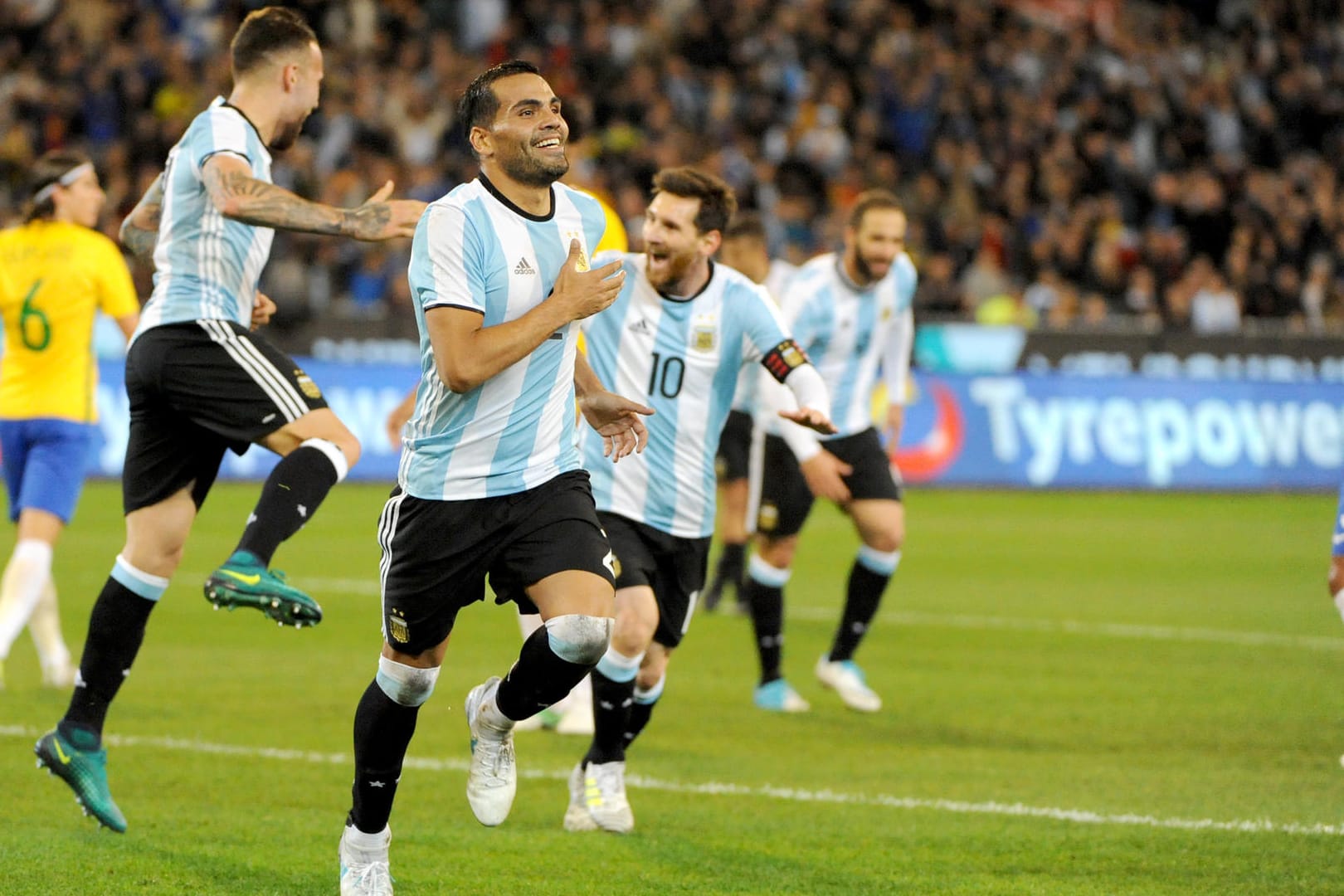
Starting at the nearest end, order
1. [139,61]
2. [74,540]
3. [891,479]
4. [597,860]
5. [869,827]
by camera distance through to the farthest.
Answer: [597,860], [869,827], [891,479], [74,540], [139,61]

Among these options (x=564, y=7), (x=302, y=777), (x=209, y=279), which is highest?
(x=564, y=7)

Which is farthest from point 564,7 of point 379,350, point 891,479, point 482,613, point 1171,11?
point 891,479

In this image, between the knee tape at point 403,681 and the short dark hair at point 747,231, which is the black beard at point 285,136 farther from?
the short dark hair at point 747,231

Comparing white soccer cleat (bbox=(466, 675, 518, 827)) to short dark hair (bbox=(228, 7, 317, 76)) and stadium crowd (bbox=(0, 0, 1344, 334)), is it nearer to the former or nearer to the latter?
short dark hair (bbox=(228, 7, 317, 76))

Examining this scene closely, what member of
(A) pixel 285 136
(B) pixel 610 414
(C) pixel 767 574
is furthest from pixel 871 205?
(B) pixel 610 414

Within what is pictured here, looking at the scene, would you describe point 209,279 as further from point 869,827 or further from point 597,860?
point 869,827

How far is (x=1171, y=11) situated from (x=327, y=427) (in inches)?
1052

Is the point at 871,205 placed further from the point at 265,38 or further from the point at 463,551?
the point at 463,551

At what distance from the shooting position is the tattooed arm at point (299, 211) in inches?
225

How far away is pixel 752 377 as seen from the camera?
36.0ft

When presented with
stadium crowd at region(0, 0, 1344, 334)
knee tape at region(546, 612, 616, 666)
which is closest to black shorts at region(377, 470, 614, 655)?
knee tape at region(546, 612, 616, 666)

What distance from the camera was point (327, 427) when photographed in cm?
591

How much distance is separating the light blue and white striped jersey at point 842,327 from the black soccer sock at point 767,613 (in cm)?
78

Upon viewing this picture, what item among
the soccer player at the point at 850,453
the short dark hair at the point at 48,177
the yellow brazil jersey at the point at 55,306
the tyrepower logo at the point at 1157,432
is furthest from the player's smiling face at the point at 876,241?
the tyrepower logo at the point at 1157,432
